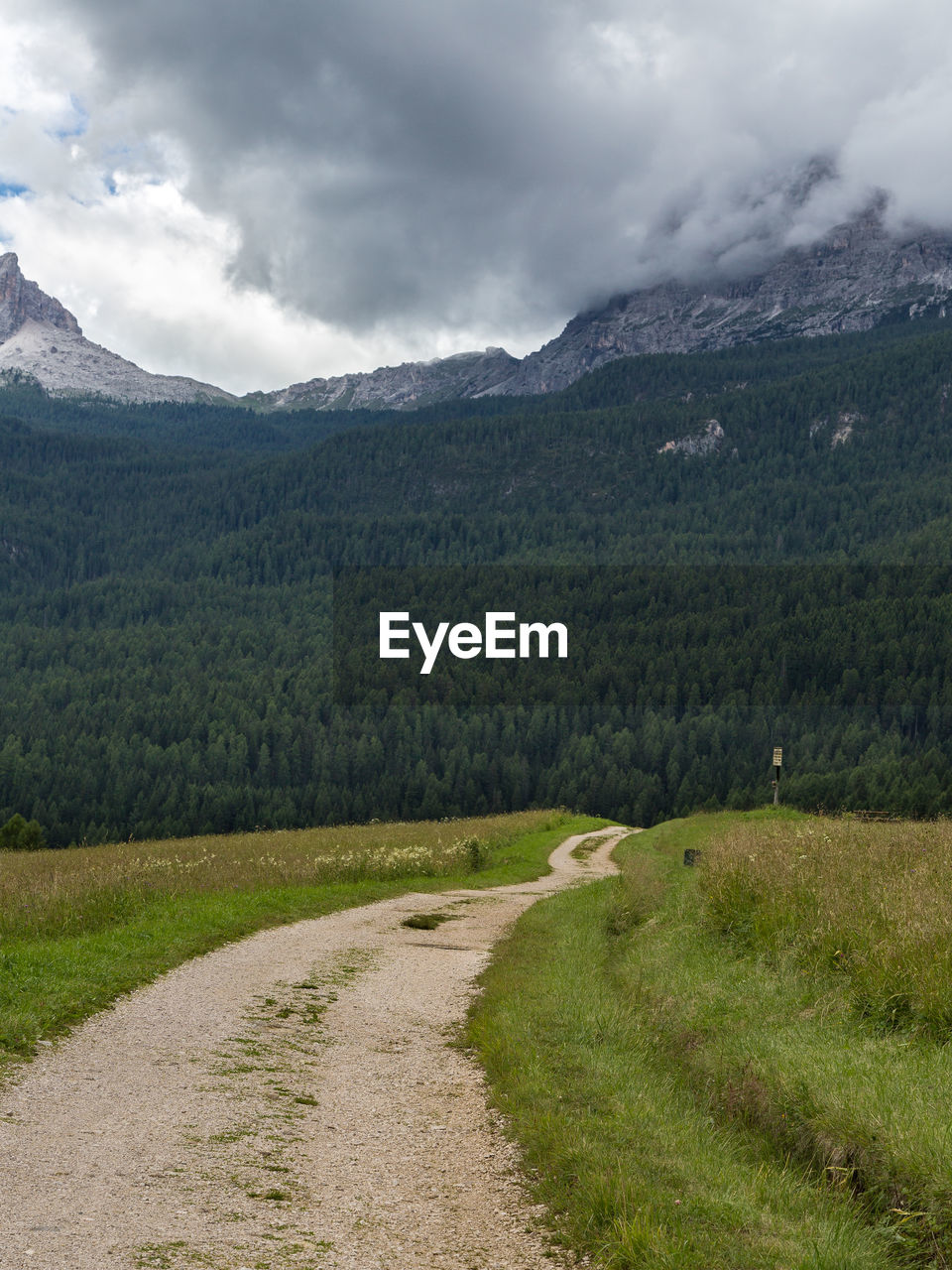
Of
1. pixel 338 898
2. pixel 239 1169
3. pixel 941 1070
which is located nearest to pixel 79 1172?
pixel 239 1169

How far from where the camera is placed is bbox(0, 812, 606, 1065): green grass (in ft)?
51.6

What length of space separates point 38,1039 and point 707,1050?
920cm

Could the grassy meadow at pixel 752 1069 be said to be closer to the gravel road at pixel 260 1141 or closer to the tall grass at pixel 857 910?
the tall grass at pixel 857 910

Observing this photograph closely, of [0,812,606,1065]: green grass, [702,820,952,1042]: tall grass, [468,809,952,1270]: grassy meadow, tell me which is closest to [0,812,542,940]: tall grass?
[0,812,606,1065]: green grass

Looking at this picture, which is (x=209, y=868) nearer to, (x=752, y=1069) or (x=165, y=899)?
(x=165, y=899)

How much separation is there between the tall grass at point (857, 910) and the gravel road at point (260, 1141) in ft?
18.8

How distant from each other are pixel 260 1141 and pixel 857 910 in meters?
10.6

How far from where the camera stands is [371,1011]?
16844 millimetres

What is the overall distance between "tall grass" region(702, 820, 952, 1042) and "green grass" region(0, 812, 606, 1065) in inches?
448

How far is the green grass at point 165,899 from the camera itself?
619 inches

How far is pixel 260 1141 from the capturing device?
10250 mm

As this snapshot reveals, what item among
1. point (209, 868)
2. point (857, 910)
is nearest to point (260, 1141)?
point (857, 910)

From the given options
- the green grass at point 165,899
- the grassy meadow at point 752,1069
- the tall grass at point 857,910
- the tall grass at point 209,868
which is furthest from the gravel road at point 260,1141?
the tall grass at point 209,868

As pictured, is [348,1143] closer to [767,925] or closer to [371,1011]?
[371,1011]
